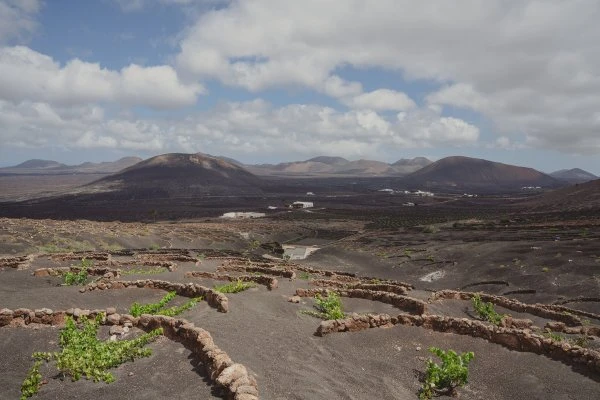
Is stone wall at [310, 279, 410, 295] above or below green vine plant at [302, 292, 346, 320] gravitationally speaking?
below

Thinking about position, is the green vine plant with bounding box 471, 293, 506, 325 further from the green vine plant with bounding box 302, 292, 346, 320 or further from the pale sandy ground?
the green vine plant with bounding box 302, 292, 346, 320

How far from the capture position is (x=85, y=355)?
9633 mm

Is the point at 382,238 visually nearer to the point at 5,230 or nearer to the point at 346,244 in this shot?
the point at 346,244

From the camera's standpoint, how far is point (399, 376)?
37.0ft

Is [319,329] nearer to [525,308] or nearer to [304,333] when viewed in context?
[304,333]

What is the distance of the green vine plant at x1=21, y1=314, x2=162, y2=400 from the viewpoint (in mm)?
9094

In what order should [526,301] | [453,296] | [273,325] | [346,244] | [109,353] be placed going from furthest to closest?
[346,244] → [526,301] → [453,296] → [273,325] → [109,353]

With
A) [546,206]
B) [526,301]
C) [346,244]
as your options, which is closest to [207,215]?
[346,244]

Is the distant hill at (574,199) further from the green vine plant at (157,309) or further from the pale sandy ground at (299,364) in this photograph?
the green vine plant at (157,309)

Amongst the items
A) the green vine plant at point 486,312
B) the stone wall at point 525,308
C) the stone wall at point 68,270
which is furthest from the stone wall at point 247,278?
the green vine plant at point 486,312

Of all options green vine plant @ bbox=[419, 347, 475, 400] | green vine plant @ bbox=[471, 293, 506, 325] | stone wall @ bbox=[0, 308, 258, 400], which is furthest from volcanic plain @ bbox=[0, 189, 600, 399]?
green vine plant @ bbox=[471, 293, 506, 325]

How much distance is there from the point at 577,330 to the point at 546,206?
3816 inches

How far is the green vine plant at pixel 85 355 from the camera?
9.09 meters

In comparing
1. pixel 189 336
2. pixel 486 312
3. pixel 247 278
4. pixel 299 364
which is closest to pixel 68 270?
pixel 247 278
